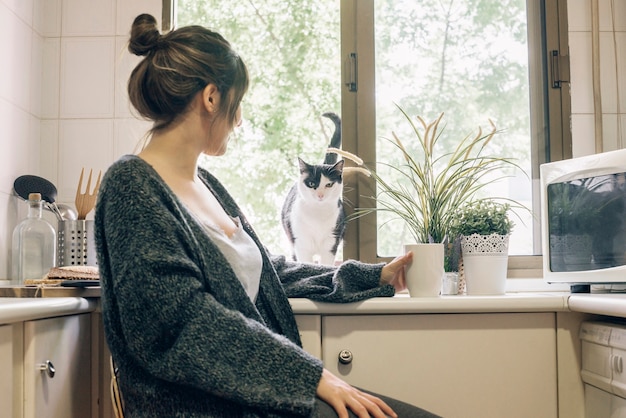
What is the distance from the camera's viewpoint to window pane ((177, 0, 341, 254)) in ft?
10.5

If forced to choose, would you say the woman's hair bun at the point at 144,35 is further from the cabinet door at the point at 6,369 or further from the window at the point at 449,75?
the window at the point at 449,75

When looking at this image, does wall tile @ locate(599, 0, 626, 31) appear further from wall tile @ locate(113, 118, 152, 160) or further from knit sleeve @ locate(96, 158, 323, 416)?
knit sleeve @ locate(96, 158, 323, 416)

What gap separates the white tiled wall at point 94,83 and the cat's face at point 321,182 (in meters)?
0.52

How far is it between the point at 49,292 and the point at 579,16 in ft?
5.68

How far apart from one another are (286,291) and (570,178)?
76cm

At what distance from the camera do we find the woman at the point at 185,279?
1054 millimetres

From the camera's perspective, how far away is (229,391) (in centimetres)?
105

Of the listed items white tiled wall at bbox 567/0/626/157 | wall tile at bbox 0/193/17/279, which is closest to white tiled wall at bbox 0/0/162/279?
wall tile at bbox 0/193/17/279

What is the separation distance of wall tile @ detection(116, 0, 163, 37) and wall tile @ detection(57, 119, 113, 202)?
0.30 metres

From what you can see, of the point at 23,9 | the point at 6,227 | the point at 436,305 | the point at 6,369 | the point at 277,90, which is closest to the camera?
the point at 6,369

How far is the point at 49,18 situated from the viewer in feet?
7.02

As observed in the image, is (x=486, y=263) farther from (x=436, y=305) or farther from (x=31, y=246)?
(x=31, y=246)

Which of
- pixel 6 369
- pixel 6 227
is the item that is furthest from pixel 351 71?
pixel 6 369

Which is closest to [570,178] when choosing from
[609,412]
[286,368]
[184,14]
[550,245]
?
[550,245]
